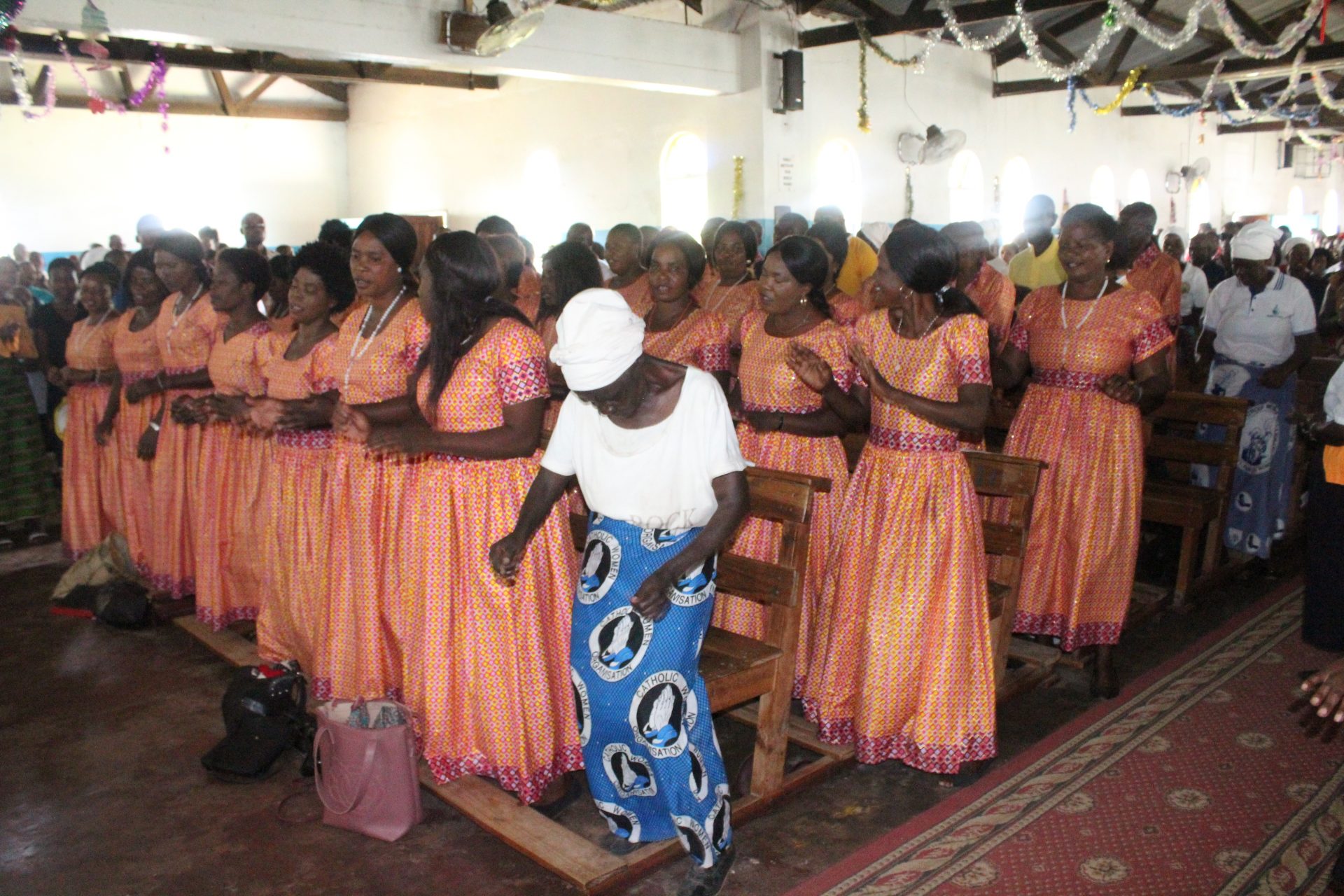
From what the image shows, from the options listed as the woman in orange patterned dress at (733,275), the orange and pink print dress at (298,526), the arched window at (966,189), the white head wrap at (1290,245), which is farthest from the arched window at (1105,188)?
the orange and pink print dress at (298,526)

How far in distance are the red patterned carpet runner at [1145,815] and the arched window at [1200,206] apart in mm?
21004

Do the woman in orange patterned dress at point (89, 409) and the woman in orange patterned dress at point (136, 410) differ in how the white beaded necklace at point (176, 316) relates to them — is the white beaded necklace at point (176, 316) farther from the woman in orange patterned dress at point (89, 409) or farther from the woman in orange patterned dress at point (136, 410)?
the woman in orange patterned dress at point (89, 409)

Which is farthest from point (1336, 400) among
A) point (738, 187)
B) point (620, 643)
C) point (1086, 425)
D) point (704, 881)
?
point (738, 187)

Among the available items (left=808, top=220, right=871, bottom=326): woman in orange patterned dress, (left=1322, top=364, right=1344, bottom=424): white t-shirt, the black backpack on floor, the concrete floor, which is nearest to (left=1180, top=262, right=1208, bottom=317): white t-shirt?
(left=808, top=220, right=871, bottom=326): woman in orange patterned dress

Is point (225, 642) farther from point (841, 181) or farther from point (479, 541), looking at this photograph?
point (841, 181)

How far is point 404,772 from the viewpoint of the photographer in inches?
125

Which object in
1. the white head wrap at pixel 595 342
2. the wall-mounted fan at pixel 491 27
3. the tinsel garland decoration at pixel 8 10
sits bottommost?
the white head wrap at pixel 595 342

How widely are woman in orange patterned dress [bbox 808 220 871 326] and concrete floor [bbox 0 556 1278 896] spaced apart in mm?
A: 1805

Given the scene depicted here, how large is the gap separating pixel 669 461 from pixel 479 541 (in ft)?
2.92

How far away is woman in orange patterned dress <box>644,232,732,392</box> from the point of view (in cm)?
444

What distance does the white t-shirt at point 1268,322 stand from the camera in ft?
18.1

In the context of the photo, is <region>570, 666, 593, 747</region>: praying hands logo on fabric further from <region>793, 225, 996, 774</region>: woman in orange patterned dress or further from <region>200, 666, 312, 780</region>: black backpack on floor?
<region>200, 666, 312, 780</region>: black backpack on floor

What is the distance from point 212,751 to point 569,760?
132 cm

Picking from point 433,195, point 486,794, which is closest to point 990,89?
point 433,195
